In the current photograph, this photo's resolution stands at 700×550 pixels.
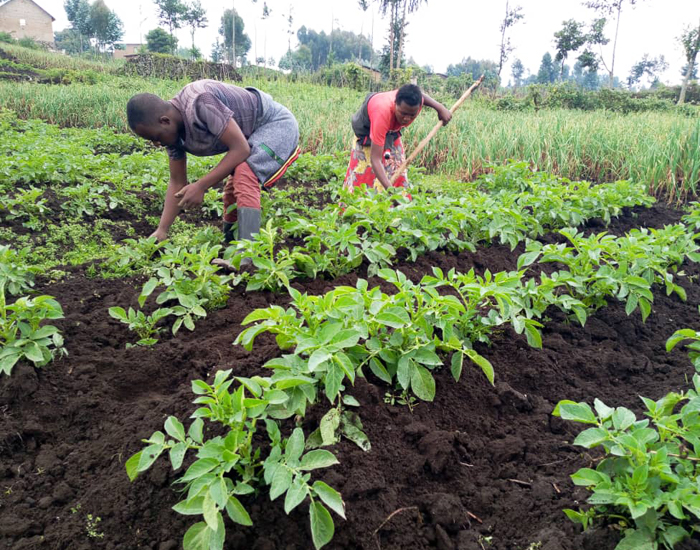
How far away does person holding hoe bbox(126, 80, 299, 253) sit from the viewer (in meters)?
2.90

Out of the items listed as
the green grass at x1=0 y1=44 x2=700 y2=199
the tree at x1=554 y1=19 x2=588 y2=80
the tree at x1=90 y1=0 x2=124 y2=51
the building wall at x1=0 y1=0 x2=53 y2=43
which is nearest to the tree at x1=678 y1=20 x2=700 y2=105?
the tree at x1=554 y1=19 x2=588 y2=80

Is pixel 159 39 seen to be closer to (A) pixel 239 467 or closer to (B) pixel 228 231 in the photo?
(B) pixel 228 231

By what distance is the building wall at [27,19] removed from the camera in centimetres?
4594

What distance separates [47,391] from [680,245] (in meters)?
3.25

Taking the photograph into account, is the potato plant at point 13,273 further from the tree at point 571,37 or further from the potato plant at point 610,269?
the tree at point 571,37

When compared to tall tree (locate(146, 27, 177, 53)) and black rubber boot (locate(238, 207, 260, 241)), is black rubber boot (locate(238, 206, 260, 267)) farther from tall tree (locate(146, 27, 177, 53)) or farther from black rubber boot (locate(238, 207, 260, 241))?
tall tree (locate(146, 27, 177, 53))

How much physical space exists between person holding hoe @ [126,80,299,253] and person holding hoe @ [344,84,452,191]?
732 millimetres

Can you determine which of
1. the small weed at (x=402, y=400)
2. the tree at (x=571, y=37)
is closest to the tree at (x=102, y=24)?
the tree at (x=571, y=37)

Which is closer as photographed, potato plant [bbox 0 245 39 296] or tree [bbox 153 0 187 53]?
potato plant [bbox 0 245 39 296]

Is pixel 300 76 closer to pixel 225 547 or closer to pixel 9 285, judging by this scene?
pixel 9 285

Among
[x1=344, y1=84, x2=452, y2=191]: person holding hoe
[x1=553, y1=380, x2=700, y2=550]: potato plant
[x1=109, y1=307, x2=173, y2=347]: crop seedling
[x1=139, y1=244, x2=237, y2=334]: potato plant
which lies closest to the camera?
[x1=553, y1=380, x2=700, y2=550]: potato plant

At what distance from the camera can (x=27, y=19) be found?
47500 mm

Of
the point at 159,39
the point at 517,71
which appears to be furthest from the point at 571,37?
the point at 517,71

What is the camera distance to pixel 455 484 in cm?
153
